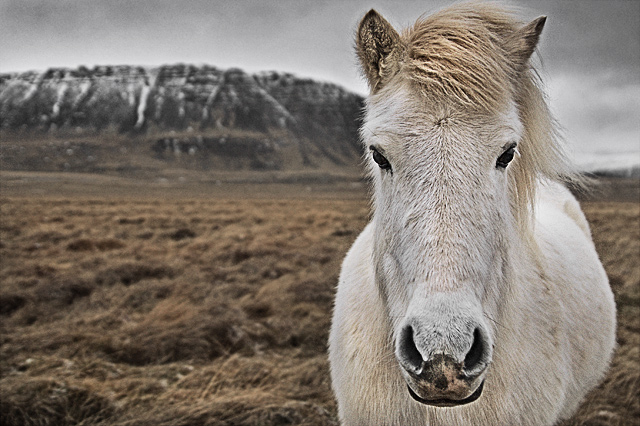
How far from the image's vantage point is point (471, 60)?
1.81m

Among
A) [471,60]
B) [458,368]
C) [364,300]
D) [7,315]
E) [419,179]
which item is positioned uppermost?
[471,60]

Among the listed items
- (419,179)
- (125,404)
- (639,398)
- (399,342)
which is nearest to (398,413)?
(399,342)

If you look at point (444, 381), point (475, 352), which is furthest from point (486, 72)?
point (444, 381)

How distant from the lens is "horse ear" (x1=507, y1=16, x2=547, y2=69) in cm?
193

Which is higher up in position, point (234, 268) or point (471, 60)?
point (471, 60)

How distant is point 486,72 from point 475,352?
1.23m

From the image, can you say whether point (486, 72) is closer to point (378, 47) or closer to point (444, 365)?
point (378, 47)

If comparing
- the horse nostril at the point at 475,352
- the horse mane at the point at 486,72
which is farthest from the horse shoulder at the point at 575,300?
the horse nostril at the point at 475,352

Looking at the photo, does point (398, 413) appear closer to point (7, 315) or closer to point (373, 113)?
point (373, 113)

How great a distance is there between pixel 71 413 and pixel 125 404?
459mm

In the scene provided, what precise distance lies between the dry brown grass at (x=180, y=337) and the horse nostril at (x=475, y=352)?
1.70 metres

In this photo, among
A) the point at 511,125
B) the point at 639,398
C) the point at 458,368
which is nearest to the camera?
the point at 458,368

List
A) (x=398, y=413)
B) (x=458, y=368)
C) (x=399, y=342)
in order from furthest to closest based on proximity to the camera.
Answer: (x=398, y=413) < (x=399, y=342) < (x=458, y=368)

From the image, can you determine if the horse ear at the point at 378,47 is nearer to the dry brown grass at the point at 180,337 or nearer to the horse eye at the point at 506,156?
the horse eye at the point at 506,156
